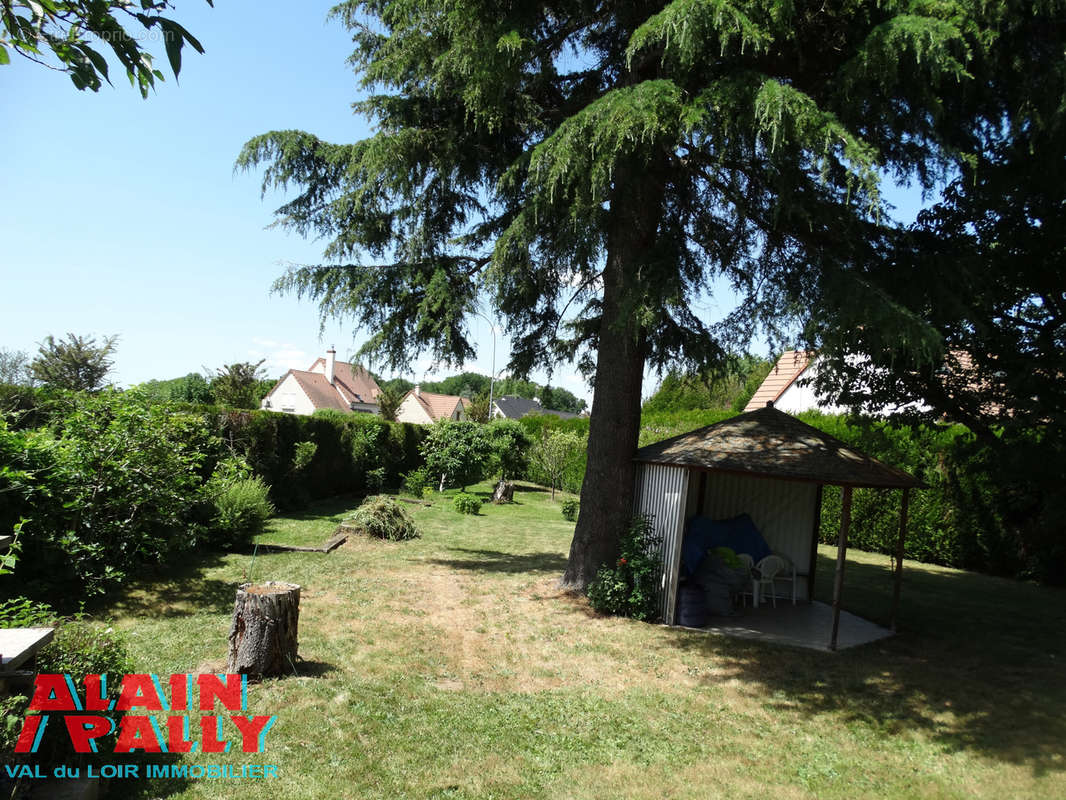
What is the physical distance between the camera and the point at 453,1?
8.10m

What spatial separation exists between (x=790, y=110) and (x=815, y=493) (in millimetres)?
6677

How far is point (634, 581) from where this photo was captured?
8.45m

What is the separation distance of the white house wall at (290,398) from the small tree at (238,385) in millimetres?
12813

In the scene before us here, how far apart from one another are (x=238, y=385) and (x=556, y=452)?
48.7 ft

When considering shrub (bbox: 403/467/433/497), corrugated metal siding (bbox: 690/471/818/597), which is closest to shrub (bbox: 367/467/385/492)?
shrub (bbox: 403/467/433/497)

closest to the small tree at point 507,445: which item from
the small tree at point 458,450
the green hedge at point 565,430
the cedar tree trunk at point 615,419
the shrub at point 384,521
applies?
the small tree at point 458,450

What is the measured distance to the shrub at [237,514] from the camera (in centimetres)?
1026

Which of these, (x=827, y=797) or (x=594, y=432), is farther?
(x=594, y=432)

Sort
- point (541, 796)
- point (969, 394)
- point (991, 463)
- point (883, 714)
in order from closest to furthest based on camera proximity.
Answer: point (541, 796)
point (883, 714)
point (969, 394)
point (991, 463)

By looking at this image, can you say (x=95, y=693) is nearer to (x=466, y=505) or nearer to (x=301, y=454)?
(x=301, y=454)

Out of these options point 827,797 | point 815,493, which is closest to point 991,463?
point 815,493

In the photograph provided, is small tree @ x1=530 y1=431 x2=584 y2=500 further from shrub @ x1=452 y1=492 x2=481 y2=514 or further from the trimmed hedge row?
the trimmed hedge row

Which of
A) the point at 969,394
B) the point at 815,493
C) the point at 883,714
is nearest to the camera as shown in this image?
the point at 883,714

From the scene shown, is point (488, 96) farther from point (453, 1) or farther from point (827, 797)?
point (827, 797)
